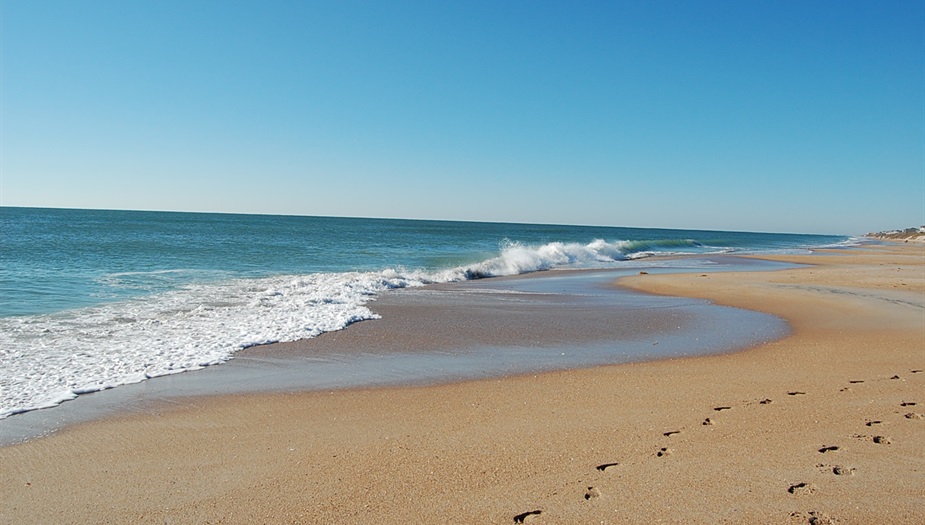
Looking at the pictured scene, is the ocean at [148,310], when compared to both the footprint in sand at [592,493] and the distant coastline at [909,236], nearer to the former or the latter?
the footprint in sand at [592,493]

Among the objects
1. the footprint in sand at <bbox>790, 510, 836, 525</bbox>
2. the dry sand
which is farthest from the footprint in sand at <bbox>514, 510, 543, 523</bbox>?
the footprint in sand at <bbox>790, 510, 836, 525</bbox>

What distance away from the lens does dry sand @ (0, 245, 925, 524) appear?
3.70 metres

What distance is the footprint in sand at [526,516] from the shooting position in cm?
353

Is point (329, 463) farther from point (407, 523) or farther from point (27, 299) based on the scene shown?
point (27, 299)

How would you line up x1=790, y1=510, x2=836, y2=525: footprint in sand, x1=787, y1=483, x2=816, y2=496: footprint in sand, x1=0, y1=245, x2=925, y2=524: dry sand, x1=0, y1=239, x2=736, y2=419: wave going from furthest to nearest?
x1=0, y1=239, x2=736, y2=419: wave, x1=787, y1=483, x2=816, y2=496: footprint in sand, x1=0, y1=245, x2=925, y2=524: dry sand, x1=790, y1=510, x2=836, y2=525: footprint in sand

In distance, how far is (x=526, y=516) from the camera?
141 inches

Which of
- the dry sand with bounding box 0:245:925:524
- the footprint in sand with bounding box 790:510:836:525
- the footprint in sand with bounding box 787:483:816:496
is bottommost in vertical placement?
the dry sand with bounding box 0:245:925:524

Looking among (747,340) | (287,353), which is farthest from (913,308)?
(287,353)

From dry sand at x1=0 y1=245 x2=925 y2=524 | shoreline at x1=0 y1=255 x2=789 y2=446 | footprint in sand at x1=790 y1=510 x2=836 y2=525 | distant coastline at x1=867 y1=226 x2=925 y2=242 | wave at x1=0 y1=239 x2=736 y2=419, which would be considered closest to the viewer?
footprint in sand at x1=790 y1=510 x2=836 y2=525

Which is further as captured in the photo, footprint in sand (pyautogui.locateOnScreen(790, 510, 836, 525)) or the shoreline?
the shoreline

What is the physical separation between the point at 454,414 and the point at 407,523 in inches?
84.4

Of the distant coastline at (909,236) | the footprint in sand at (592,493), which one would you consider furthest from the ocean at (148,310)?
the distant coastline at (909,236)

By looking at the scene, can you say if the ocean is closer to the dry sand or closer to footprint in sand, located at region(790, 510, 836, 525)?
the dry sand

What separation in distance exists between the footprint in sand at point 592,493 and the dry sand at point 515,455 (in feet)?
0.05
